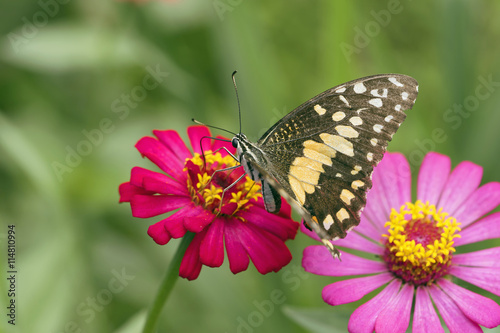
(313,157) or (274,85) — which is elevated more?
(274,85)

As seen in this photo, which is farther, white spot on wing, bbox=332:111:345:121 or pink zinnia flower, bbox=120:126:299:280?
white spot on wing, bbox=332:111:345:121

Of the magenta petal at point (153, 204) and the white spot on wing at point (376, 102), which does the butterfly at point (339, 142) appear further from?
the magenta petal at point (153, 204)

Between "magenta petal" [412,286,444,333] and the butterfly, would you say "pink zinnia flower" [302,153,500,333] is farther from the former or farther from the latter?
the butterfly

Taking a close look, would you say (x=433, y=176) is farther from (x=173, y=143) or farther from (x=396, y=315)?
(x=173, y=143)

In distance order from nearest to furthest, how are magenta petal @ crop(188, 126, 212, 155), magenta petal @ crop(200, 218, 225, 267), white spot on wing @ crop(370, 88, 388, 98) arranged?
1. magenta petal @ crop(200, 218, 225, 267)
2. white spot on wing @ crop(370, 88, 388, 98)
3. magenta petal @ crop(188, 126, 212, 155)

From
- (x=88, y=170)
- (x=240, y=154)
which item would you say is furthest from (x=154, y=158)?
(x=88, y=170)

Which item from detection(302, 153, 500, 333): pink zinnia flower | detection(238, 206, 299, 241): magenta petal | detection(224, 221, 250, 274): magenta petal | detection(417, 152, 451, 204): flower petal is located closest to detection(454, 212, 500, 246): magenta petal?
detection(302, 153, 500, 333): pink zinnia flower

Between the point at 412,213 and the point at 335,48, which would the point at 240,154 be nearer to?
the point at 412,213

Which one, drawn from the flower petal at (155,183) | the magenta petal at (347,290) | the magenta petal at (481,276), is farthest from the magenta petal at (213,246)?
the magenta petal at (481,276)
